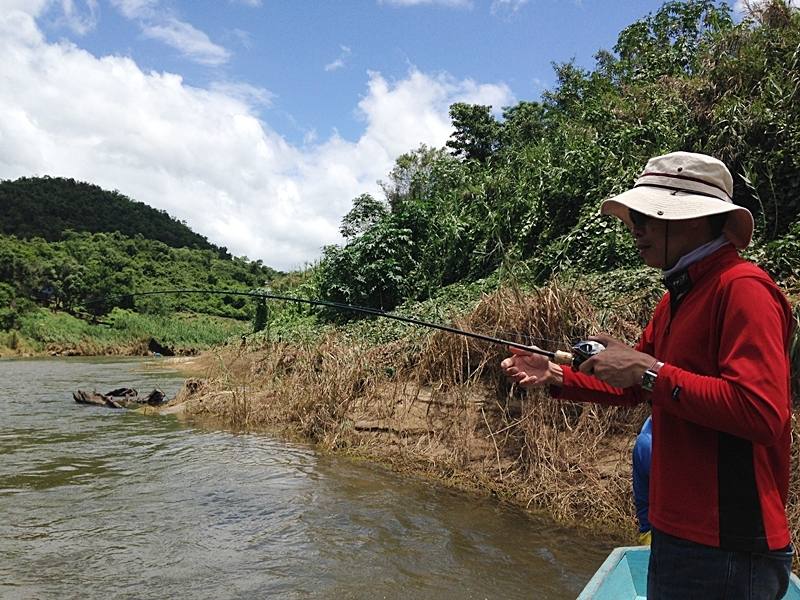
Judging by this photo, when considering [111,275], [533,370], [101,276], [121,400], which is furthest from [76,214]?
[533,370]

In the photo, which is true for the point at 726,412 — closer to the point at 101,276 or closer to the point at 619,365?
the point at 619,365

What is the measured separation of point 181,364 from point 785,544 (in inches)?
1004

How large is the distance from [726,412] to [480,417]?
18.3 feet

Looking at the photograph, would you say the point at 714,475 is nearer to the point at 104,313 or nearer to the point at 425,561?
the point at 425,561

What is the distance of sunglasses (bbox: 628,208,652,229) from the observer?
5.96 feet

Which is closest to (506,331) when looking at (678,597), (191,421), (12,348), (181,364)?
(678,597)

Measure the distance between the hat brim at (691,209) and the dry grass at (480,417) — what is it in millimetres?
3657

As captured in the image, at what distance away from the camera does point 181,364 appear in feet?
82.3

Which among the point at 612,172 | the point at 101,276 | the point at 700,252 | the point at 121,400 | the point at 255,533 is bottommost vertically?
the point at 255,533

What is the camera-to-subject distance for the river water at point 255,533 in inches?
175

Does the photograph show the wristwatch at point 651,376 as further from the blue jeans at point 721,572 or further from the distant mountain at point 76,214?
the distant mountain at point 76,214

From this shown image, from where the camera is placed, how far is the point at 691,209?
1701 millimetres

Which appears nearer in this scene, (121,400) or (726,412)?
(726,412)

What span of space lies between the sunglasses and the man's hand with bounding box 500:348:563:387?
0.59 m
